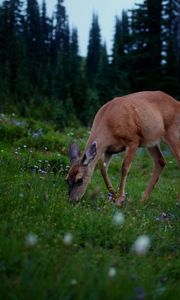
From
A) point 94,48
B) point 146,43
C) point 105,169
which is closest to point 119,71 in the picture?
point 146,43

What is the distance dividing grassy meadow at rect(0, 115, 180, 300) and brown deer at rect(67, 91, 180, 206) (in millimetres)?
564

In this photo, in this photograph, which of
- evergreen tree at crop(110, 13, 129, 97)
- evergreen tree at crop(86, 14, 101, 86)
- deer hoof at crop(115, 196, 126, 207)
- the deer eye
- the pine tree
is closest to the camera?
deer hoof at crop(115, 196, 126, 207)

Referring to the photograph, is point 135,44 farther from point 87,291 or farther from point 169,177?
point 87,291

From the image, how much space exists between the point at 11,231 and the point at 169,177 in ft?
35.3

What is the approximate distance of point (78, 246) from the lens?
4949 mm

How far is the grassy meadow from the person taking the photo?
3.46 m

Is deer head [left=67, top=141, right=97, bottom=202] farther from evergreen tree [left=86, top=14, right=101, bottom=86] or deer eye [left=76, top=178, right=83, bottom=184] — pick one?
evergreen tree [left=86, top=14, right=101, bottom=86]

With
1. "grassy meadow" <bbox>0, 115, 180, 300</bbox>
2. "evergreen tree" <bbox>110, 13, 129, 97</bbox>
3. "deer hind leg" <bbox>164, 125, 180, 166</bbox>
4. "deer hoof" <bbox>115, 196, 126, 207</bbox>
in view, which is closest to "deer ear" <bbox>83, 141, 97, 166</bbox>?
"grassy meadow" <bbox>0, 115, 180, 300</bbox>

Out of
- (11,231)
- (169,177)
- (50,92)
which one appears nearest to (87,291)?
(11,231)

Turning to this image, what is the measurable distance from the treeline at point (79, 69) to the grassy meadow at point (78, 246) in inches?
714

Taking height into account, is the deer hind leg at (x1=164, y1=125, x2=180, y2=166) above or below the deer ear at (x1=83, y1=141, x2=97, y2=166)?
below

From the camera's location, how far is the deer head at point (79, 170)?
7.70 m

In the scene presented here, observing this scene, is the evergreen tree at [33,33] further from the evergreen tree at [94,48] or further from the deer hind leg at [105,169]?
the deer hind leg at [105,169]

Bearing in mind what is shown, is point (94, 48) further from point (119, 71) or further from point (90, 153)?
point (90, 153)
